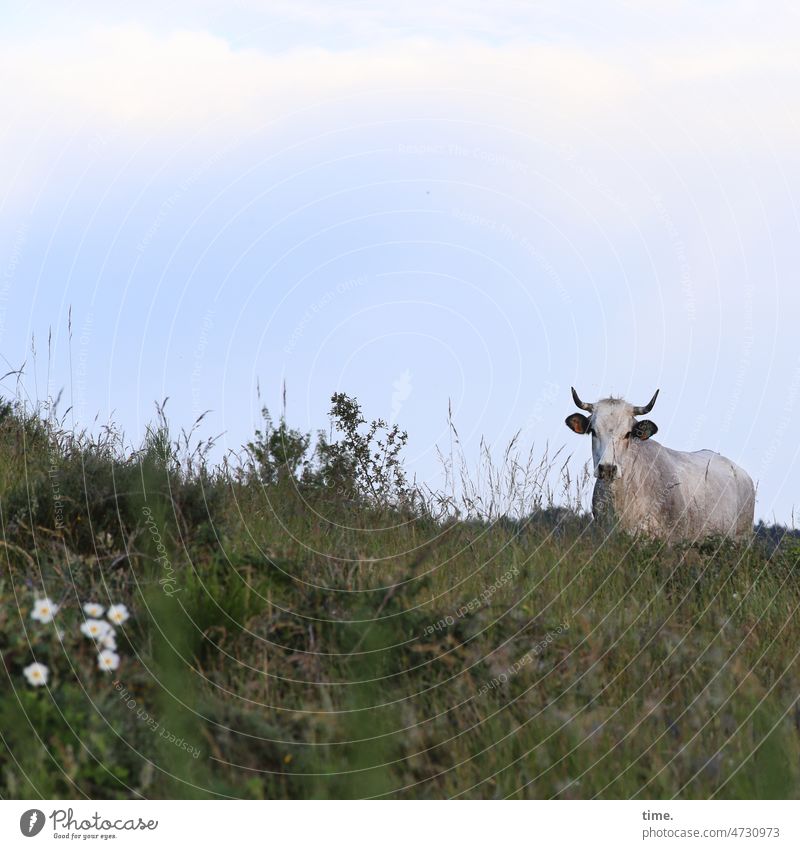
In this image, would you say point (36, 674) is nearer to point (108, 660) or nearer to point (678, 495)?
point (108, 660)

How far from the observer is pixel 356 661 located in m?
5.23

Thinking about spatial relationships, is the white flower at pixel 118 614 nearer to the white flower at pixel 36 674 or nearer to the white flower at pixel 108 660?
the white flower at pixel 108 660

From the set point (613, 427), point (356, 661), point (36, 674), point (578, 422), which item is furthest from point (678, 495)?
point (36, 674)

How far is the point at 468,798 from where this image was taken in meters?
4.48

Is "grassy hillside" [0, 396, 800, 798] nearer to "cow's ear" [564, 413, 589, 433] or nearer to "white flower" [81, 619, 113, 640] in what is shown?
"white flower" [81, 619, 113, 640]

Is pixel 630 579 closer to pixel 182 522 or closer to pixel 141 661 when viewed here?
pixel 182 522

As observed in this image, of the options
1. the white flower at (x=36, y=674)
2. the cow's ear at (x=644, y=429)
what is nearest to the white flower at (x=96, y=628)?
the white flower at (x=36, y=674)

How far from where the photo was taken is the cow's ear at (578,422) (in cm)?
1175

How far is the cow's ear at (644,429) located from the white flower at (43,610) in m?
7.86

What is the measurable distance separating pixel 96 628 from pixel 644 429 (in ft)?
26.0

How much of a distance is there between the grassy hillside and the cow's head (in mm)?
3886

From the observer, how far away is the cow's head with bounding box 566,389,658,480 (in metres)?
11.4

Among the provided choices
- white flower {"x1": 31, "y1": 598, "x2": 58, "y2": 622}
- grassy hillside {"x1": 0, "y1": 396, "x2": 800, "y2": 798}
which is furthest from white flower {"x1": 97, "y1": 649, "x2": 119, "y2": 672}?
white flower {"x1": 31, "y1": 598, "x2": 58, "y2": 622}
